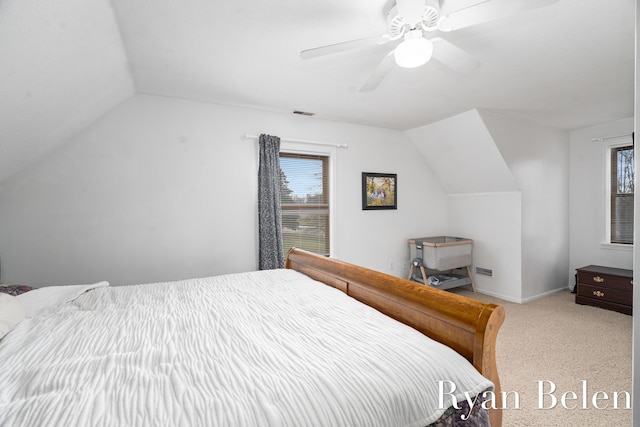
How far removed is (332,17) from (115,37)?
139 cm

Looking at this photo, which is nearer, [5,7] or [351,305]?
[5,7]

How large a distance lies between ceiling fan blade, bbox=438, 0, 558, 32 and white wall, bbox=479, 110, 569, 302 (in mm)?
2324

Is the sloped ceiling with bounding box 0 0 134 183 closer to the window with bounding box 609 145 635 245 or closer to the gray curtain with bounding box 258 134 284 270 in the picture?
the gray curtain with bounding box 258 134 284 270

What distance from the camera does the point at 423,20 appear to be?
64.0 inches

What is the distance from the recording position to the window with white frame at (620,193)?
3840 mm

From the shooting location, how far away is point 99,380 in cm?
94

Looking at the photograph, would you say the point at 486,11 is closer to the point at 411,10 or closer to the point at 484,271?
the point at 411,10

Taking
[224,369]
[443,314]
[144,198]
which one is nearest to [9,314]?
[224,369]

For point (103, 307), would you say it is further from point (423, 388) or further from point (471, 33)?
point (471, 33)

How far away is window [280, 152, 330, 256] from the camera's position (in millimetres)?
3660

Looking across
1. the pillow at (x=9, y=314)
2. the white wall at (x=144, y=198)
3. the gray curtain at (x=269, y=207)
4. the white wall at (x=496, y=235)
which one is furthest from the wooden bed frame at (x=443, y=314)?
the white wall at (x=496, y=235)

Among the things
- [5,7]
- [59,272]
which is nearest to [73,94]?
[5,7]

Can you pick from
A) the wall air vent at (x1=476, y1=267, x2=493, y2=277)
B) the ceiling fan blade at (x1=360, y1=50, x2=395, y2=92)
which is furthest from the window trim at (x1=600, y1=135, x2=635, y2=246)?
the ceiling fan blade at (x1=360, y1=50, x2=395, y2=92)

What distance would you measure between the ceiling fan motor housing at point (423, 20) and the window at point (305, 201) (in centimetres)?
214
